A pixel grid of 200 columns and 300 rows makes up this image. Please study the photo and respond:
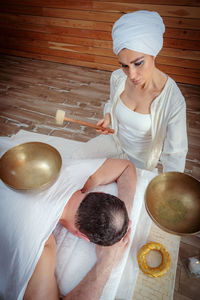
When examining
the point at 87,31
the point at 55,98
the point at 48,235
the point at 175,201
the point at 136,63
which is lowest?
the point at 55,98

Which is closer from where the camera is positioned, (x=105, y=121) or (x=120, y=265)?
(x=120, y=265)

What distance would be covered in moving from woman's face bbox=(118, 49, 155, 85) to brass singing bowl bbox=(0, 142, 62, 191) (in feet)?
2.23

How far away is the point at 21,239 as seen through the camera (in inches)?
40.0

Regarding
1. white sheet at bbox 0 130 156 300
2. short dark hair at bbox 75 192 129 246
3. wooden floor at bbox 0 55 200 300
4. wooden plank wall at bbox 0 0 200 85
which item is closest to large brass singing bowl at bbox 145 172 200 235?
short dark hair at bbox 75 192 129 246

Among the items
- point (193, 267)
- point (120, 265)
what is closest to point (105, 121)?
point (120, 265)

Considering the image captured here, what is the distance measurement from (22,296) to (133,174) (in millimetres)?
937

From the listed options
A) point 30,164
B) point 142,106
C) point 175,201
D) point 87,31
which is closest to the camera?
point 175,201

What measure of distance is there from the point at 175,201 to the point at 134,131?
0.79m

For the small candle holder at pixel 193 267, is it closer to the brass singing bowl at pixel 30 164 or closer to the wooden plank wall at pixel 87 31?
the brass singing bowl at pixel 30 164

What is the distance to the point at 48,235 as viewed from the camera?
1070mm

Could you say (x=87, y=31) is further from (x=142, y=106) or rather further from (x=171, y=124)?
(x=171, y=124)

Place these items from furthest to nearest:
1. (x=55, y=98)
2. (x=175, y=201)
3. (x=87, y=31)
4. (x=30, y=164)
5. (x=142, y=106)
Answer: (x=87, y=31) < (x=55, y=98) < (x=142, y=106) < (x=30, y=164) < (x=175, y=201)

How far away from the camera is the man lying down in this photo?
39.0 inches

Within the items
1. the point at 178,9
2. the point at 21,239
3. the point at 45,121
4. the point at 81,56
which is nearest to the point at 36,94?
the point at 45,121
